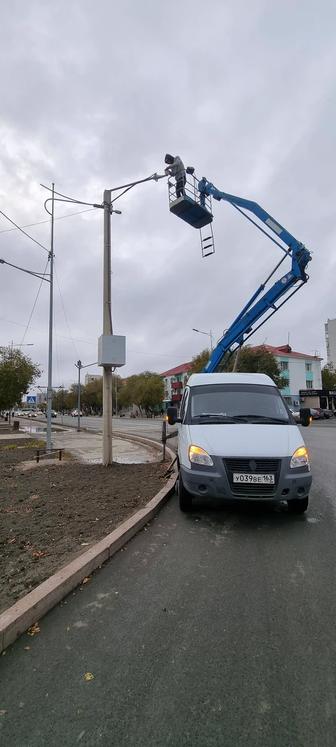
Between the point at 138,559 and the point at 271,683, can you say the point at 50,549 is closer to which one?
the point at 138,559

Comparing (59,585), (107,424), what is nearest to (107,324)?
(107,424)

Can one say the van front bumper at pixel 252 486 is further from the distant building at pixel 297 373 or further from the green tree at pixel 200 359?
the distant building at pixel 297 373

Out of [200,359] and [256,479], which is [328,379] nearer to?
[200,359]

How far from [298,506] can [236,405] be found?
5.44ft

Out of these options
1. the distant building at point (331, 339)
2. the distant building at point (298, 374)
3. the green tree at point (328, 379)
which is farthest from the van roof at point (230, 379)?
the distant building at point (331, 339)

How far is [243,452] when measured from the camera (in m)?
4.73

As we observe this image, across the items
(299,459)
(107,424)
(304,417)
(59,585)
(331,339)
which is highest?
(331,339)

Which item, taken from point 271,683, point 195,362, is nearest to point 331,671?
point 271,683

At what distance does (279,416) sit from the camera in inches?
229

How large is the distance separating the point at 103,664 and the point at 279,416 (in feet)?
13.7

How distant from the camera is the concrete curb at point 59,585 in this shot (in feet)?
8.66

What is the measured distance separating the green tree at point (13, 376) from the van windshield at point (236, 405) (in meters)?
23.4

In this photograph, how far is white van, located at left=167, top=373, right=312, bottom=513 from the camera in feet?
15.3

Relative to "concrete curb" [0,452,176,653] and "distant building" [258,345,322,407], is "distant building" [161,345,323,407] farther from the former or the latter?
"concrete curb" [0,452,176,653]
